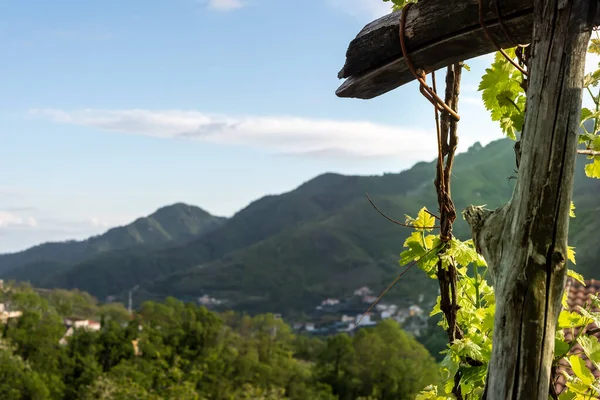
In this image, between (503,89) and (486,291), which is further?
(486,291)

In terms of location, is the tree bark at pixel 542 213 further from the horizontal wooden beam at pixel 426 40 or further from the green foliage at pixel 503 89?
the green foliage at pixel 503 89

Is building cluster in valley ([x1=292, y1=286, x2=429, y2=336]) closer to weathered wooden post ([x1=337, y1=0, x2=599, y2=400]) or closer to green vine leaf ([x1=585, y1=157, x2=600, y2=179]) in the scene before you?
green vine leaf ([x1=585, y1=157, x2=600, y2=179])

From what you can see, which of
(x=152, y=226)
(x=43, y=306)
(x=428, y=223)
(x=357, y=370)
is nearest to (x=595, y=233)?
(x=357, y=370)

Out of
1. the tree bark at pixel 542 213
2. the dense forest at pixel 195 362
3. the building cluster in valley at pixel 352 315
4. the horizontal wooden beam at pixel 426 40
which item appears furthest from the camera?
the building cluster in valley at pixel 352 315

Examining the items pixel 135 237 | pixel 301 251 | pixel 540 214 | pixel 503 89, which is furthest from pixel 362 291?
pixel 540 214

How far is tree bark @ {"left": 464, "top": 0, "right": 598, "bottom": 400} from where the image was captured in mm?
939

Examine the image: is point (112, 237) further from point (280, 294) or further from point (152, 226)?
point (280, 294)

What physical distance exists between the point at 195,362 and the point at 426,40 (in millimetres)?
19249

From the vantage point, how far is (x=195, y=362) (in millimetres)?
19234

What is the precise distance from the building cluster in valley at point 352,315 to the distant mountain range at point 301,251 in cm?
184

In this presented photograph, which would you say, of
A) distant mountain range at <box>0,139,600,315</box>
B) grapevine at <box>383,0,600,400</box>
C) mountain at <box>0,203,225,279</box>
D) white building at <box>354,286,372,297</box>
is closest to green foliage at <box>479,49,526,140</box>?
grapevine at <box>383,0,600,400</box>

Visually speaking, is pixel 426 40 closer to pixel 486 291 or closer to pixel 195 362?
pixel 486 291

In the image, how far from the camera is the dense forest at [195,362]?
16328 mm

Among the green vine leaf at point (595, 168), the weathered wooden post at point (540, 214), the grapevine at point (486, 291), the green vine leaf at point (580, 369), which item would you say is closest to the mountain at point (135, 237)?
the grapevine at point (486, 291)
